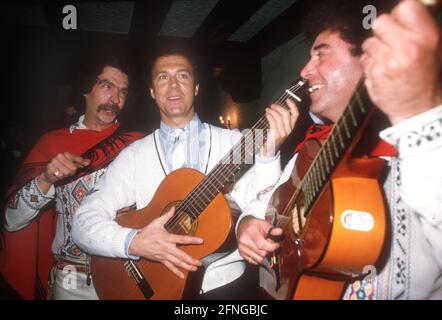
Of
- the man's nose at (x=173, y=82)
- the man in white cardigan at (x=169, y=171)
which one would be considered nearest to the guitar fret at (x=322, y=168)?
the man in white cardigan at (x=169, y=171)

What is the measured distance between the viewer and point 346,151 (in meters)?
0.66

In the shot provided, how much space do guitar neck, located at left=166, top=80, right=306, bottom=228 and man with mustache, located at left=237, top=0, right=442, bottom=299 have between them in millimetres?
132

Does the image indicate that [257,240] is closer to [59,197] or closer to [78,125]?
[59,197]

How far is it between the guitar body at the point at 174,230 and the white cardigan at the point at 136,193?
0.05 metres

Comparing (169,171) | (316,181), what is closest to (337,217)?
(316,181)

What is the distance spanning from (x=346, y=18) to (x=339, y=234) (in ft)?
→ 2.71

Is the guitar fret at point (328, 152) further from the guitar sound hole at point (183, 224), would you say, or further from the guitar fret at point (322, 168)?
the guitar sound hole at point (183, 224)

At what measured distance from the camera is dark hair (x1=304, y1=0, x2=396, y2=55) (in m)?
1.02

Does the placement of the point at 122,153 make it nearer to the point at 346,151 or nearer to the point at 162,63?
the point at 162,63

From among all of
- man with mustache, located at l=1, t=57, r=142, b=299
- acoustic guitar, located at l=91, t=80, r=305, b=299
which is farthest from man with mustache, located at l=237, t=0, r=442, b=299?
Result: man with mustache, located at l=1, t=57, r=142, b=299

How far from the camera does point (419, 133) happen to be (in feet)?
1.78

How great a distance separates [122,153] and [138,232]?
0.36m
